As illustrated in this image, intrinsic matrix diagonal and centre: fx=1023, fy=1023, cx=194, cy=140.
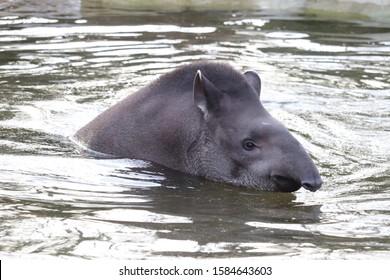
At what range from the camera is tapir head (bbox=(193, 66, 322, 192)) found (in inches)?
373

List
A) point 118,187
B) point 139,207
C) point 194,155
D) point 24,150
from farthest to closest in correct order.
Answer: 1. point 24,150
2. point 194,155
3. point 118,187
4. point 139,207

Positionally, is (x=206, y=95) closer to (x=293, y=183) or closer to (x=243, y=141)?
(x=243, y=141)

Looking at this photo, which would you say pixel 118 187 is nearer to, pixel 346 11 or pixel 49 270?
pixel 49 270

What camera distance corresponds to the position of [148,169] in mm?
10430

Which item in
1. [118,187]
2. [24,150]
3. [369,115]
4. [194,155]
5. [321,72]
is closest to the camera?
[118,187]

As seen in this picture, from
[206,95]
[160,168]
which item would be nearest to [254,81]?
[206,95]

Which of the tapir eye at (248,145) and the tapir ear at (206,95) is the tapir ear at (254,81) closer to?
the tapir ear at (206,95)

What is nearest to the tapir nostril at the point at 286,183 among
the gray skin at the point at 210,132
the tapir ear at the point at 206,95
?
the gray skin at the point at 210,132

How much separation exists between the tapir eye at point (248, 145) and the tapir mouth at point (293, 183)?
430mm

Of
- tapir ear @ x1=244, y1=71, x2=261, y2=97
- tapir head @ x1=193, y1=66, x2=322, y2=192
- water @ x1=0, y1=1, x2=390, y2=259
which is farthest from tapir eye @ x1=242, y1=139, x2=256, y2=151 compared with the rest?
tapir ear @ x1=244, y1=71, x2=261, y2=97

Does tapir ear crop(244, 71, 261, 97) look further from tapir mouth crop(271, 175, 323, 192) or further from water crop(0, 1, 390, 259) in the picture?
tapir mouth crop(271, 175, 323, 192)

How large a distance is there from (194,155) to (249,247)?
3044mm

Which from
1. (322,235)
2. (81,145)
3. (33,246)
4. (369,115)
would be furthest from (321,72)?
(33,246)

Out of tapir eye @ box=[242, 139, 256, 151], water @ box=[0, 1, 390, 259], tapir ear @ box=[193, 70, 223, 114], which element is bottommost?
water @ box=[0, 1, 390, 259]
